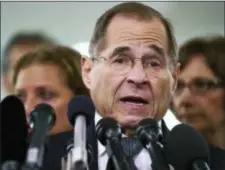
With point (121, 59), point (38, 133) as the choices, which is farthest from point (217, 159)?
point (38, 133)

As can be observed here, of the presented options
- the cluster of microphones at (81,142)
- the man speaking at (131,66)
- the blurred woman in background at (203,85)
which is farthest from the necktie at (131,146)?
the blurred woman in background at (203,85)

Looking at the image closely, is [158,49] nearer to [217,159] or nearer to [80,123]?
[217,159]

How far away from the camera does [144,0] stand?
2111 millimetres

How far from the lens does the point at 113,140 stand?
118cm

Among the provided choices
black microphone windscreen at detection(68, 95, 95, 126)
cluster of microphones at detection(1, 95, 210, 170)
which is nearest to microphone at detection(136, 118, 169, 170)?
cluster of microphones at detection(1, 95, 210, 170)

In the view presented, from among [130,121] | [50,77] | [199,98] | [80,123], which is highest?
[50,77]

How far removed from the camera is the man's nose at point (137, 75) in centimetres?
175

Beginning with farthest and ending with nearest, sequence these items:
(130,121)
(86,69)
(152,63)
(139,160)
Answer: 1. (86,69)
2. (152,63)
3. (130,121)
4. (139,160)

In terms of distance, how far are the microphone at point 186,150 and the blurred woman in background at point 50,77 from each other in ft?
2.47

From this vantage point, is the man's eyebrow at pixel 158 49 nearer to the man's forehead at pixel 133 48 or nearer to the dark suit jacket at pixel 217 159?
the man's forehead at pixel 133 48

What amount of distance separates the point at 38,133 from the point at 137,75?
0.74 meters

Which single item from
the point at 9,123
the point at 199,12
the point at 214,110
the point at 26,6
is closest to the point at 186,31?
the point at 199,12

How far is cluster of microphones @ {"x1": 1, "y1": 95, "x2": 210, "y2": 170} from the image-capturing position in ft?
3.40

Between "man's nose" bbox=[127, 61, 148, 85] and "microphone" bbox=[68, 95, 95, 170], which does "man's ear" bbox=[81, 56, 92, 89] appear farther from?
"microphone" bbox=[68, 95, 95, 170]
